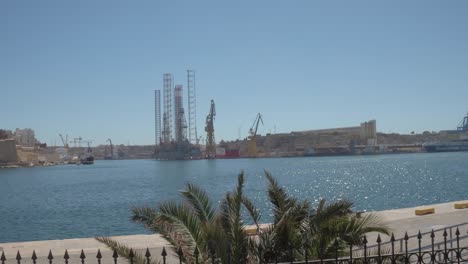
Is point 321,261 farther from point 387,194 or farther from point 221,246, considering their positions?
point 387,194

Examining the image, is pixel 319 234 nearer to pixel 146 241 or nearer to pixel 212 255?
pixel 212 255

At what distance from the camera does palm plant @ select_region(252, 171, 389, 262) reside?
5145 millimetres

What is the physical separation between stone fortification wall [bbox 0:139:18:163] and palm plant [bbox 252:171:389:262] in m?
143

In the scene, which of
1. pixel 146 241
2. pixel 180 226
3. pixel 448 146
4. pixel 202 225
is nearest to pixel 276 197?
pixel 202 225

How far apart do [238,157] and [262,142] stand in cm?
2727

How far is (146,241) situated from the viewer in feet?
39.7

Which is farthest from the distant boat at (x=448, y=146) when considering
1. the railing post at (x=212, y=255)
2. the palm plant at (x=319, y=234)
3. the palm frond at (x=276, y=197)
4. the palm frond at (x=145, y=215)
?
the railing post at (x=212, y=255)

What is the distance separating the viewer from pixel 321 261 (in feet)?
15.6

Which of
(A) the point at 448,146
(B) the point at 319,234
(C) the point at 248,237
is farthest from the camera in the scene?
(A) the point at 448,146

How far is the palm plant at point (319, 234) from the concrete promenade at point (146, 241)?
170 inches

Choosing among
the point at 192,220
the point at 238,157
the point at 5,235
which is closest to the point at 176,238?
the point at 192,220

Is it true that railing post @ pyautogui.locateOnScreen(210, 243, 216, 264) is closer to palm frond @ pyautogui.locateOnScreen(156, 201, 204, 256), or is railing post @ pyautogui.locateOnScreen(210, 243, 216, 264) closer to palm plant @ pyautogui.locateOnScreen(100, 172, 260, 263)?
palm plant @ pyautogui.locateOnScreen(100, 172, 260, 263)

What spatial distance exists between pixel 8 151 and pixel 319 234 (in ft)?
478

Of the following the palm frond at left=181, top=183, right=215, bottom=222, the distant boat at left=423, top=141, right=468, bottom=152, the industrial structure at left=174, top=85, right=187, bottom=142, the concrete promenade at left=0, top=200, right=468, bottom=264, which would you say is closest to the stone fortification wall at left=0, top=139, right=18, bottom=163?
the industrial structure at left=174, top=85, right=187, bottom=142
